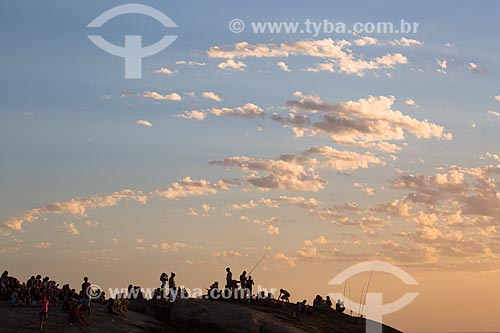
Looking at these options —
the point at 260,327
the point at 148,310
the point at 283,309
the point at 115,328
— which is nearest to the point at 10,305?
the point at 115,328

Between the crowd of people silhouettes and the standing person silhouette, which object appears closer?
the crowd of people silhouettes

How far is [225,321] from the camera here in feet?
147

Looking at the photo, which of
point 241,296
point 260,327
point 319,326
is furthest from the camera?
point 241,296

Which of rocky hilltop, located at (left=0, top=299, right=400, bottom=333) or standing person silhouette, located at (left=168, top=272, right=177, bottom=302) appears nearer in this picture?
rocky hilltop, located at (left=0, top=299, right=400, bottom=333)

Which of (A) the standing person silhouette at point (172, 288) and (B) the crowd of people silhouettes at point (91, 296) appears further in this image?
(A) the standing person silhouette at point (172, 288)

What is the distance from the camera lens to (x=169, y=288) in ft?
167

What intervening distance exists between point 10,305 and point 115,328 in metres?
5.49

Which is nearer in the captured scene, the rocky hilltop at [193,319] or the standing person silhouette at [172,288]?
the rocky hilltop at [193,319]

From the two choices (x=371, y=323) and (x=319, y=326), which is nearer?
(x=319, y=326)

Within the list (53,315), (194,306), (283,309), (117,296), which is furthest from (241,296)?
(53,315)

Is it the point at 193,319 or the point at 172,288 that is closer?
the point at 193,319

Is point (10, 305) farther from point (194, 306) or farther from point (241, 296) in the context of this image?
point (241, 296)

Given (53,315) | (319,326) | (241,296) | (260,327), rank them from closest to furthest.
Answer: (53,315), (260,327), (319,326), (241,296)

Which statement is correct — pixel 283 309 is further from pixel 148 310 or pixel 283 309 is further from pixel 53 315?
pixel 53 315
